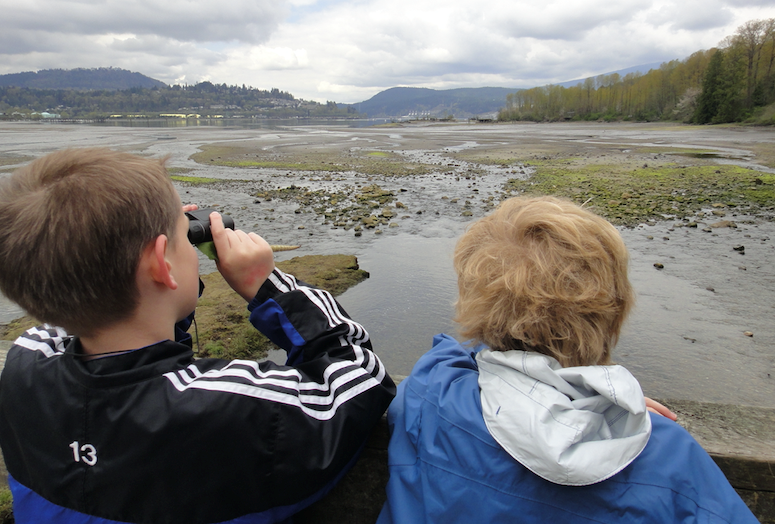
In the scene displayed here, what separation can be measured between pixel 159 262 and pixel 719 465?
2.02m

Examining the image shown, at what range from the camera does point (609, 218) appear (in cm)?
1194

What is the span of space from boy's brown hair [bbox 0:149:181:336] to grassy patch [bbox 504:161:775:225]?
10639 mm

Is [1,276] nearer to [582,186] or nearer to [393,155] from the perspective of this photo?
[582,186]

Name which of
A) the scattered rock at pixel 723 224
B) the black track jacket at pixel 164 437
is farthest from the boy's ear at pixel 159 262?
the scattered rock at pixel 723 224

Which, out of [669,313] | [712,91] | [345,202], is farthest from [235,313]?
[712,91]

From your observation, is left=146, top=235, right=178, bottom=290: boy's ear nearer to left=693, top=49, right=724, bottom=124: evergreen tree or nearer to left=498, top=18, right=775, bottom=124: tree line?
left=498, top=18, right=775, bottom=124: tree line

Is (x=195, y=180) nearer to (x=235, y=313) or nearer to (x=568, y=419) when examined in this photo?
(x=235, y=313)

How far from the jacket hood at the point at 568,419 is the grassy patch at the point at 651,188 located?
1012 cm

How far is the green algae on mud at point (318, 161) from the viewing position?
2298 cm

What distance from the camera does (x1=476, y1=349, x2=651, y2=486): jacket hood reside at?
3.92 ft

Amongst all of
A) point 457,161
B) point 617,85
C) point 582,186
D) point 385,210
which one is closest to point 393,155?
point 457,161

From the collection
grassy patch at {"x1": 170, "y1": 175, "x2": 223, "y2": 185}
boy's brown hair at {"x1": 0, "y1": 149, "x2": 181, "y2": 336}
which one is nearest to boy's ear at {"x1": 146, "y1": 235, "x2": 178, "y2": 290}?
boy's brown hair at {"x1": 0, "y1": 149, "x2": 181, "y2": 336}

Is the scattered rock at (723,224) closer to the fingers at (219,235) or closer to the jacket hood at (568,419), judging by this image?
the jacket hood at (568,419)

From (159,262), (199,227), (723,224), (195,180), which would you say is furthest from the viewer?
(195,180)
